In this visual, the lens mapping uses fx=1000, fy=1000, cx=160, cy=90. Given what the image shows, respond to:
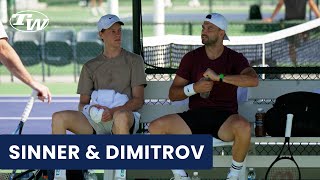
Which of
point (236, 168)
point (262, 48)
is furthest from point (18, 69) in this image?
point (262, 48)

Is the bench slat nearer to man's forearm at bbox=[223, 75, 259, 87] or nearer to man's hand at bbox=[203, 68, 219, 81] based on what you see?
man's forearm at bbox=[223, 75, 259, 87]

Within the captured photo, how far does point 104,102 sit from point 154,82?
0.71 m

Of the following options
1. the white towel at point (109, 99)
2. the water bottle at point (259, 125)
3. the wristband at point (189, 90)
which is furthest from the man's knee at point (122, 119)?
the water bottle at point (259, 125)

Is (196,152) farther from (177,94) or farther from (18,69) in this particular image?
(18,69)

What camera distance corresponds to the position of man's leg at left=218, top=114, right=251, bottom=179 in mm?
7445

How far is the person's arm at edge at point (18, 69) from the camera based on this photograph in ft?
23.0

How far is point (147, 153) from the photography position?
23.0 feet

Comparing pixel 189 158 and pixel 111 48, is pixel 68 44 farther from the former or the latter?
pixel 189 158

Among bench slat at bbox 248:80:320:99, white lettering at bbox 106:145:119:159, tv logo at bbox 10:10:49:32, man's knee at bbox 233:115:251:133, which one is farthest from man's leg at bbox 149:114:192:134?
tv logo at bbox 10:10:49:32

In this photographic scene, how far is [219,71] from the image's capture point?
784 centimetres

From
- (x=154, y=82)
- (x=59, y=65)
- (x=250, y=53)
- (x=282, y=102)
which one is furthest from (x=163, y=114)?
(x=59, y=65)

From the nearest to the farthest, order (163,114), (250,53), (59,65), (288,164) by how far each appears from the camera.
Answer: (288,164) → (163,114) → (250,53) → (59,65)

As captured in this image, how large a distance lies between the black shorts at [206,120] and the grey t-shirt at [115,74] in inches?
19.7

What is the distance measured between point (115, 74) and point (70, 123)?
58 cm
